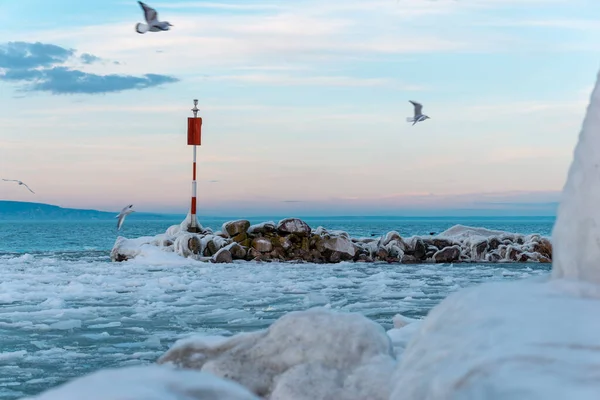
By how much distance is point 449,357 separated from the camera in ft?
9.37

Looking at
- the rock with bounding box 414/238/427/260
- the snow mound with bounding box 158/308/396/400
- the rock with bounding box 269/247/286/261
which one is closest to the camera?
the snow mound with bounding box 158/308/396/400

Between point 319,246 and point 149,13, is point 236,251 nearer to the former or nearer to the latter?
point 319,246

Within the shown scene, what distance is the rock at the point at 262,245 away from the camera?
21.2 meters

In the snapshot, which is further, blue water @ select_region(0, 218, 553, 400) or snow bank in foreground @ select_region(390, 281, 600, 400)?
blue water @ select_region(0, 218, 553, 400)

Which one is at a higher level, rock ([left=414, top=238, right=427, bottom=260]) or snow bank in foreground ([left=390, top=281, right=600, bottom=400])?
snow bank in foreground ([left=390, top=281, right=600, bottom=400])

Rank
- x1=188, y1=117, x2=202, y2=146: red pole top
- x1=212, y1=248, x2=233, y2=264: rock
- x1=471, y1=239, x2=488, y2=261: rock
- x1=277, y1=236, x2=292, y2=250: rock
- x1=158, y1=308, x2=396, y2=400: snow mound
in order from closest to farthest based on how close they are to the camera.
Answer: x1=158, y1=308, x2=396, y2=400: snow mound < x1=212, y1=248, x2=233, y2=264: rock < x1=277, y1=236, x2=292, y2=250: rock < x1=471, y1=239, x2=488, y2=261: rock < x1=188, y1=117, x2=202, y2=146: red pole top

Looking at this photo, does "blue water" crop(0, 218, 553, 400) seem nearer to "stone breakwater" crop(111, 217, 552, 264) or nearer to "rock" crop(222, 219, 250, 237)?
→ "stone breakwater" crop(111, 217, 552, 264)

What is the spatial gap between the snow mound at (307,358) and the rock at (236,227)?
700 inches

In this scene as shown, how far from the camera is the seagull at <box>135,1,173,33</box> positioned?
1397 centimetres

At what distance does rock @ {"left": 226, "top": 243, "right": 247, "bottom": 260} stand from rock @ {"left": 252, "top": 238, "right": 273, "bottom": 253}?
1.36 feet

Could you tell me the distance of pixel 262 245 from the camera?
2128 centimetres

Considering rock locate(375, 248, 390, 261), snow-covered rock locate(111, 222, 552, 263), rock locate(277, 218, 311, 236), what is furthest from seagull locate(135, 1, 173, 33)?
rock locate(375, 248, 390, 261)

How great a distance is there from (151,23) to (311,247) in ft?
31.0

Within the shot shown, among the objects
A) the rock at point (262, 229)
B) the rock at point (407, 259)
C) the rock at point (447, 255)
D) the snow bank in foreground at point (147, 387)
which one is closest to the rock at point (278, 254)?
the rock at point (262, 229)
